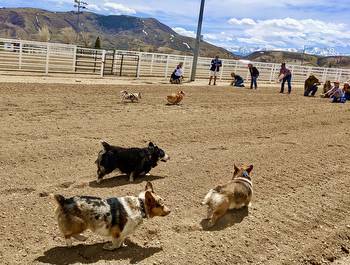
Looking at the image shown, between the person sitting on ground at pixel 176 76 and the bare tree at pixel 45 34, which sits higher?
the bare tree at pixel 45 34

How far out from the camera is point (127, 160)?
739 cm

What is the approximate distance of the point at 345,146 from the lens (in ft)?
39.1

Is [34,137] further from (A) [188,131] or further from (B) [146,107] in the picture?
(B) [146,107]

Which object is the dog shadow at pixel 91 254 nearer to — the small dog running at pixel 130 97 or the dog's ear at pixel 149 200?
the dog's ear at pixel 149 200

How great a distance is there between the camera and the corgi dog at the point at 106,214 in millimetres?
4875

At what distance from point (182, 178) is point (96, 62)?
1884cm

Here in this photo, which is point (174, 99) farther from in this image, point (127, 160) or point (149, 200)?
point (149, 200)

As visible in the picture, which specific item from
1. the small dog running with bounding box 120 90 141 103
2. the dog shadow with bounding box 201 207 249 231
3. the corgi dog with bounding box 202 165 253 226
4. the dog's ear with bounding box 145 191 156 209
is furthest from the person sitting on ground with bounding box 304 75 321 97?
the dog's ear with bounding box 145 191 156 209

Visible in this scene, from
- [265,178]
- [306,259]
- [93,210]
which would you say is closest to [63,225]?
[93,210]

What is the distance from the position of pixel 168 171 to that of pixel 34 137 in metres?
3.28

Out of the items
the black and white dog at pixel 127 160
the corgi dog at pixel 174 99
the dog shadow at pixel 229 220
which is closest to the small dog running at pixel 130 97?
the corgi dog at pixel 174 99

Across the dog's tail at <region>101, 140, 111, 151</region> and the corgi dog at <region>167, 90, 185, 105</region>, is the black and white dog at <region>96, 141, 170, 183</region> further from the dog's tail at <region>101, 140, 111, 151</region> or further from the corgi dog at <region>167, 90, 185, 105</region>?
the corgi dog at <region>167, 90, 185, 105</region>

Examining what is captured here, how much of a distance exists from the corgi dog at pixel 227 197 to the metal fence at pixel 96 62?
18.0 meters

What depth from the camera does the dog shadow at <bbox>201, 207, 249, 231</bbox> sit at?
19.7 ft
